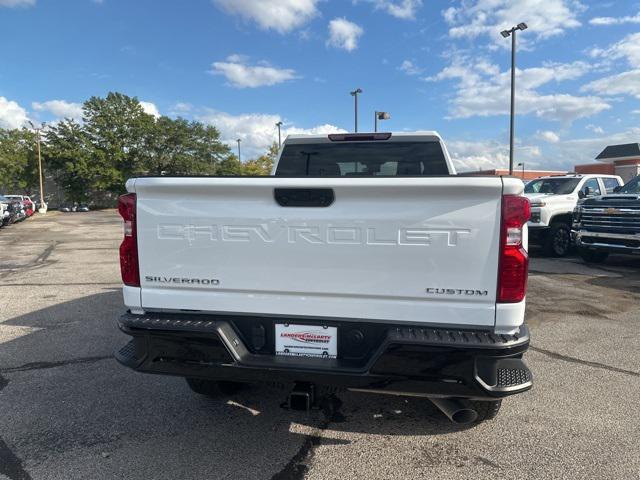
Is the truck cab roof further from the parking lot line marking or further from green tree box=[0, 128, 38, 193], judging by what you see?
green tree box=[0, 128, 38, 193]

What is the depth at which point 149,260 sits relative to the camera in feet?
8.99

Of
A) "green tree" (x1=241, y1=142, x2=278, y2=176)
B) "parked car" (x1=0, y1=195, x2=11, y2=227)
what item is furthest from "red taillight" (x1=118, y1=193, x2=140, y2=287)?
"green tree" (x1=241, y1=142, x2=278, y2=176)

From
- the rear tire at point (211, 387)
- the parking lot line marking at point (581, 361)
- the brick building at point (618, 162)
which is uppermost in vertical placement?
the brick building at point (618, 162)

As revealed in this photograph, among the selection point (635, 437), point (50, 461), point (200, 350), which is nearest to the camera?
point (200, 350)

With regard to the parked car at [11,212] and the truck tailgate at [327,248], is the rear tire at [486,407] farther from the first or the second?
the parked car at [11,212]

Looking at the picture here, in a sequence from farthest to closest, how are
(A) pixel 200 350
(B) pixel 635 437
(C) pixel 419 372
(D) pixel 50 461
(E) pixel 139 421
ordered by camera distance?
1. (E) pixel 139 421
2. (B) pixel 635 437
3. (D) pixel 50 461
4. (A) pixel 200 350
5. (C) pixel 419 372

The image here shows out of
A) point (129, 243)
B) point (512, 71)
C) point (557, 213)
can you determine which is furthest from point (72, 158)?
point (129, 243)

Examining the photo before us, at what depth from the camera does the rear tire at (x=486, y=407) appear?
3.05 meters

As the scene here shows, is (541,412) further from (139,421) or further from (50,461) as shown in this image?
(50,461)

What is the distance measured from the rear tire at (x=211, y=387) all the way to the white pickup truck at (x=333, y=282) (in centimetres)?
85

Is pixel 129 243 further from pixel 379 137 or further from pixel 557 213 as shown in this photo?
pixel 557 213

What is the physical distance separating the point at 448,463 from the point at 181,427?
1837 mm

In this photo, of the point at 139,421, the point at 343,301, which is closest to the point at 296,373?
the point at 343,301

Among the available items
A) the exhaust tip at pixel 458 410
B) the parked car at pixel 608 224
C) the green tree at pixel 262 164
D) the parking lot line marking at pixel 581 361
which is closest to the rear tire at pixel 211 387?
the exhaust tip at pixel 458 410
